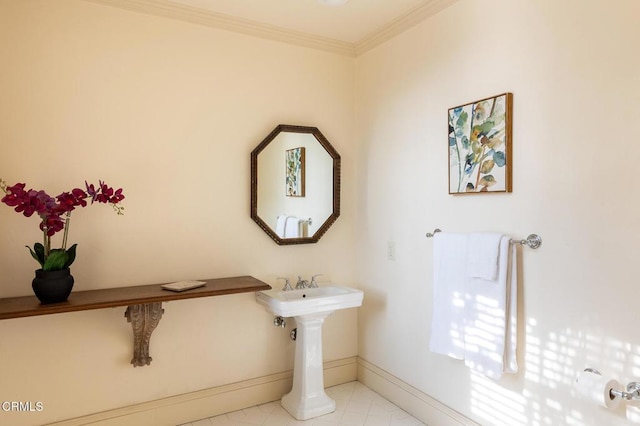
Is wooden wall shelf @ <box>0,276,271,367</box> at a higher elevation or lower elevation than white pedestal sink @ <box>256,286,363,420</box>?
higher

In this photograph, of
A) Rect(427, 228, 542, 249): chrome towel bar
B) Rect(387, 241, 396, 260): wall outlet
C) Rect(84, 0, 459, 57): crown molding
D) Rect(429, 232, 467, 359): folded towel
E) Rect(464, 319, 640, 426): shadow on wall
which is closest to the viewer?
Rect(464, 319, 640, 426): shadow on wall

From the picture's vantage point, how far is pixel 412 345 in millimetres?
2637

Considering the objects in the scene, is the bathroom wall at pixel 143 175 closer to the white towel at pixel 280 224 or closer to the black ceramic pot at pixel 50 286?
the white towel at pixel 280 224

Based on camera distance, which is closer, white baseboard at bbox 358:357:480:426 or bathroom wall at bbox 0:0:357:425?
bathroom wall at bbox 0:0:357:425

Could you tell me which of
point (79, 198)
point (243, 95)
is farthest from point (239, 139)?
point (79, 198)

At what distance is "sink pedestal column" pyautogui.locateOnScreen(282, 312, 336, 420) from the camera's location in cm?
262

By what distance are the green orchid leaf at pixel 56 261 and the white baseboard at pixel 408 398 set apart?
6.84 feet

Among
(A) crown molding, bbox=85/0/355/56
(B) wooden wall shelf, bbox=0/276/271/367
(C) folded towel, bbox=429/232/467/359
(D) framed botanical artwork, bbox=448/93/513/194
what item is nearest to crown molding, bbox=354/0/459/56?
(A) crown molding, bbox=85/0/355/56

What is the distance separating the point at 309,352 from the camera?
2666 mm

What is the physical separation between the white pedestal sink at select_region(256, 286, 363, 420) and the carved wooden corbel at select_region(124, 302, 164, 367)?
2.15 feet

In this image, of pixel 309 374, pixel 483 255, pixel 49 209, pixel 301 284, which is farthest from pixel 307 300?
pixel 49 209

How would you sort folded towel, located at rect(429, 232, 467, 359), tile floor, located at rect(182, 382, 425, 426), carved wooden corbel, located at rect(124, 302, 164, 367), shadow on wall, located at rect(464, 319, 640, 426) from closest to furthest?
shadow on wall, located at rect(464, 319, 640, 426)
folded towel, located at rect(429, 232, 467, 359)
carved wooden corbel, located at rect(124, 302, 164, 367)
tile floor, located at rect(182, 382, 425, 426)

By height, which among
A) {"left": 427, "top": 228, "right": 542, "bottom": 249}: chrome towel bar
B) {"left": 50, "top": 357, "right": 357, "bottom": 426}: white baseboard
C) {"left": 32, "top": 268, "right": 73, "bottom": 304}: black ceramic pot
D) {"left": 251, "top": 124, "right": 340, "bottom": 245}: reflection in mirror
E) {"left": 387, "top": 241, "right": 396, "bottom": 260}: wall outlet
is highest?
{"left": 251, "top": 124, "right": 340, "bottom": 245}: reflection in mirror

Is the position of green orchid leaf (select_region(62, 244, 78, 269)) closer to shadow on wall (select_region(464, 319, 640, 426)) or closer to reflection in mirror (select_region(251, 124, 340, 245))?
reflection in mirror (select_region(251, 124, 340, 245))
